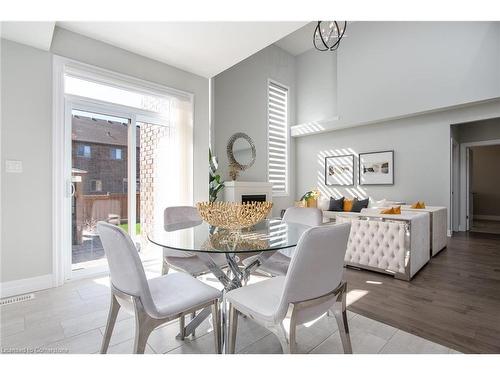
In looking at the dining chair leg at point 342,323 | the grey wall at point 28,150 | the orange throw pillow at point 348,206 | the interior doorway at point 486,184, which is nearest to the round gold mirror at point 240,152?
the orange throw pillow at point 348,206

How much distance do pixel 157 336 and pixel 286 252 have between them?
1169 mm

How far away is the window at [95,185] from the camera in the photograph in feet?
10.2

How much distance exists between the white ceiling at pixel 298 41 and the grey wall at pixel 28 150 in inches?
198

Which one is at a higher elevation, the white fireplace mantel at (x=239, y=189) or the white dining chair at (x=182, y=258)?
the white fireplace mantel at (x=239, y=189)

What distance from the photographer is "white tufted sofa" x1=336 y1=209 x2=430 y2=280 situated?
9.33ft

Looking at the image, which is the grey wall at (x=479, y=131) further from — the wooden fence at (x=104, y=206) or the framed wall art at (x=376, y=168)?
the wooden fence at (x=104, y=206)

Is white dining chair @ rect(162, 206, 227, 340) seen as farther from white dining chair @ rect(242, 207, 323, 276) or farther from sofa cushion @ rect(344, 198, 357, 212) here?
sofa cushion @ rect(344, 198, 357, 212)

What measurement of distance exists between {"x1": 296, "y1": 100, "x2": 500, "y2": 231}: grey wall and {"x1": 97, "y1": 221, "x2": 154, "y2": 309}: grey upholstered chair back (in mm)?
6017

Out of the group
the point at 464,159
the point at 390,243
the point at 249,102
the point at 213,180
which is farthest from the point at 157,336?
the point at 464,159

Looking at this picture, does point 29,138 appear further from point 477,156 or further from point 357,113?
point 477,156

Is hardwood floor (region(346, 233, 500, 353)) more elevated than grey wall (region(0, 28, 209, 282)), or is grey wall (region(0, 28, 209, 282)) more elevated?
grey wall (region(0, 28, 209, 282))

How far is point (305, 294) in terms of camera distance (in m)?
1.23

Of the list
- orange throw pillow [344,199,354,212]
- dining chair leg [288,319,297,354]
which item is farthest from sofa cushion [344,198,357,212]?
dining chair leg [288,319,297,354]

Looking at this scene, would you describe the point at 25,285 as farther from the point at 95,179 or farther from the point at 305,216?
the point at 305,216
